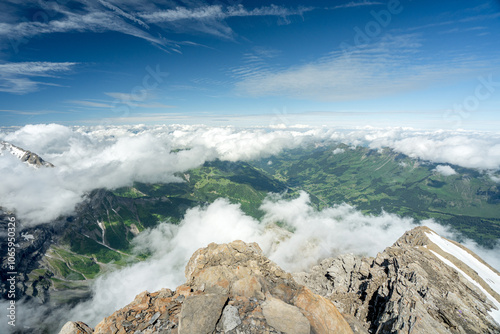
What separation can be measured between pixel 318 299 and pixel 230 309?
10.7 meters

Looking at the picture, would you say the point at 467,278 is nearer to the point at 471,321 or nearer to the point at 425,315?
the point at 471,321

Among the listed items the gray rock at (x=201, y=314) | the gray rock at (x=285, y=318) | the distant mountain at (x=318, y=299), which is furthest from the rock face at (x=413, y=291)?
the gray rock at (x=201, y=314)

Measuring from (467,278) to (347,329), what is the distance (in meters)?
65.5

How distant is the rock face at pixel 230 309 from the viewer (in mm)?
17062

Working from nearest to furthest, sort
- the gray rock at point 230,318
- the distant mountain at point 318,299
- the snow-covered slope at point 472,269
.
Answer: the gray rock at point 230,318, the distant mountain at point 318,299, the snow-covered slope at point 472,269

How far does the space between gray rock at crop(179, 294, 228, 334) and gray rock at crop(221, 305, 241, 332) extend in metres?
0.52

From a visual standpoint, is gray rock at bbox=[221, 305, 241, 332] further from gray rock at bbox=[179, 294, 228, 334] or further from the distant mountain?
gray rock at bbox=[179, 294, 228, 334]

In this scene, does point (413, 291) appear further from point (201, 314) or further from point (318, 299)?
point (201, 314)

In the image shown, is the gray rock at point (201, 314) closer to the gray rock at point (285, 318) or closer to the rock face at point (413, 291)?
the gray rock at point (285, 318)

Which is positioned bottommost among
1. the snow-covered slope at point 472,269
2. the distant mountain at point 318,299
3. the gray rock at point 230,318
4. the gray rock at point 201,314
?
the snow-covered slope at point 472,269

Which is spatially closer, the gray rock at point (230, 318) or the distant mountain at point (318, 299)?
the gray rock at point (230, 318)

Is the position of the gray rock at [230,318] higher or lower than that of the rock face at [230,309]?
higher

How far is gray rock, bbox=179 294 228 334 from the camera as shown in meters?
16.5

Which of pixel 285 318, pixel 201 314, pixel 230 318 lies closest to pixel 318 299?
pixel 285 318
